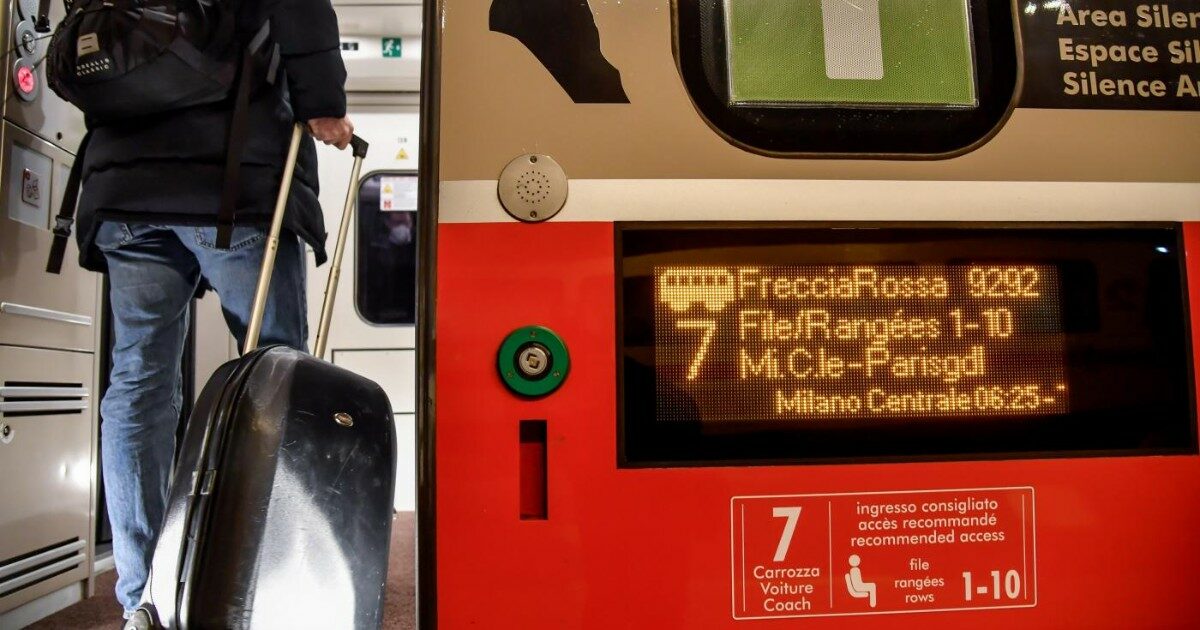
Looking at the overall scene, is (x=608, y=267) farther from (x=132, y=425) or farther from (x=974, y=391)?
(x=132, y=425)

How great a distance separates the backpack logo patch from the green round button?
40.5 inches

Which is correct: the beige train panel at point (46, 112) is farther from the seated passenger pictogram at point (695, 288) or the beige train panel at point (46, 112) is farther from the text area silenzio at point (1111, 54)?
the text area silenzio at point (1111, 54)

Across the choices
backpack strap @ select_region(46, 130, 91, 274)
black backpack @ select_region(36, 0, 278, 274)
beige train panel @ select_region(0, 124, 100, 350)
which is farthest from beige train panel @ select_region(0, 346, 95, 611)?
black backpack @ select_region(36, 0, 278, 274)

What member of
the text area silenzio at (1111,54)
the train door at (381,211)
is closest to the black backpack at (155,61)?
the text area silenzio at (1111,54)

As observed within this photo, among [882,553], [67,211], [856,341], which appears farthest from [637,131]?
[67,211]

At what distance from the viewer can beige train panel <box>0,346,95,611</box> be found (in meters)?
2.26

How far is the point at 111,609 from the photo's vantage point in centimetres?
251

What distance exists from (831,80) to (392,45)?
3185 mm

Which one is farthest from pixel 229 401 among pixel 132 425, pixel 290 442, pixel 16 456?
pixel 16 456

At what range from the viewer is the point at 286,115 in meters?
1.89

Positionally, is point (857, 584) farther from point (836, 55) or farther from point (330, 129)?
point (330, 129)

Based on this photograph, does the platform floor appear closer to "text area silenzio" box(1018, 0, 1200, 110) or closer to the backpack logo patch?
the backpack logo patch

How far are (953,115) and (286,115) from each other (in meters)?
1.37

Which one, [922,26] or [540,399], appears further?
[922,26]
